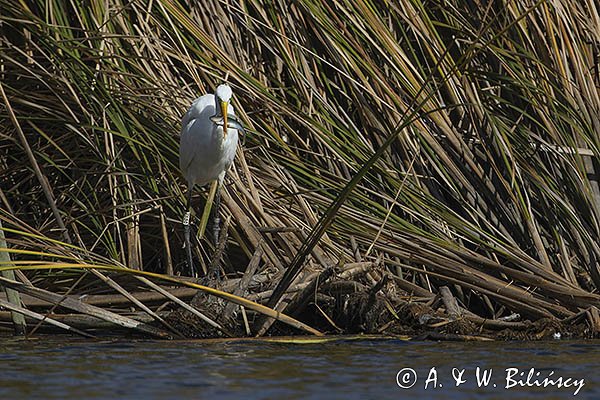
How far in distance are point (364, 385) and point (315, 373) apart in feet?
0.77

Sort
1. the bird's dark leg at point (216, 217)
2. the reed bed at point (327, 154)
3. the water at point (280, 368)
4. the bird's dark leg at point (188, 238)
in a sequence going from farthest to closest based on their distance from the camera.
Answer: the bird's dark leg at point (216, 217)
the bird's dark leg at point (188, 238)
the reed bed at point (327, 154)
the water at point (280, 368)

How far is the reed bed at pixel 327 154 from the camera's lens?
4.66 m

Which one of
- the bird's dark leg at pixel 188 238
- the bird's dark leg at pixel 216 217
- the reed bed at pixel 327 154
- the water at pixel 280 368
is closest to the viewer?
the water at pixel 280 368

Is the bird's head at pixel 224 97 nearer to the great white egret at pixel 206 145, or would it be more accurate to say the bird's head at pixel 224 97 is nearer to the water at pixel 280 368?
the great white egret at pixel 206 145

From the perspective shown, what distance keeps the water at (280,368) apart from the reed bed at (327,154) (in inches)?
16.3

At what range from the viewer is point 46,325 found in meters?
4.37

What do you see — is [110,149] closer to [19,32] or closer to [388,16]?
[19,32]

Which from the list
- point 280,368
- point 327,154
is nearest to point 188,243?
point 327,154

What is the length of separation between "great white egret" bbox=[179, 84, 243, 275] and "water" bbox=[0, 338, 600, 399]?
1046 mm

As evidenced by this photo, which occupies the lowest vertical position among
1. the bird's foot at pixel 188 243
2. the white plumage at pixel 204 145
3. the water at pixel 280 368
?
the water at pixel 280 368

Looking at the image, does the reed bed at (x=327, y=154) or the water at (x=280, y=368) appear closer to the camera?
the water at (x=280, y=368)

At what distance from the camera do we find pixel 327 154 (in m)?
5.29

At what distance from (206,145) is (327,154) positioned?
0.66 m

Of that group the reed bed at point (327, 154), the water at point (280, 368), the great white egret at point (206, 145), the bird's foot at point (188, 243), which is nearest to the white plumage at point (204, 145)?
the great white egret at point (206, 145)
